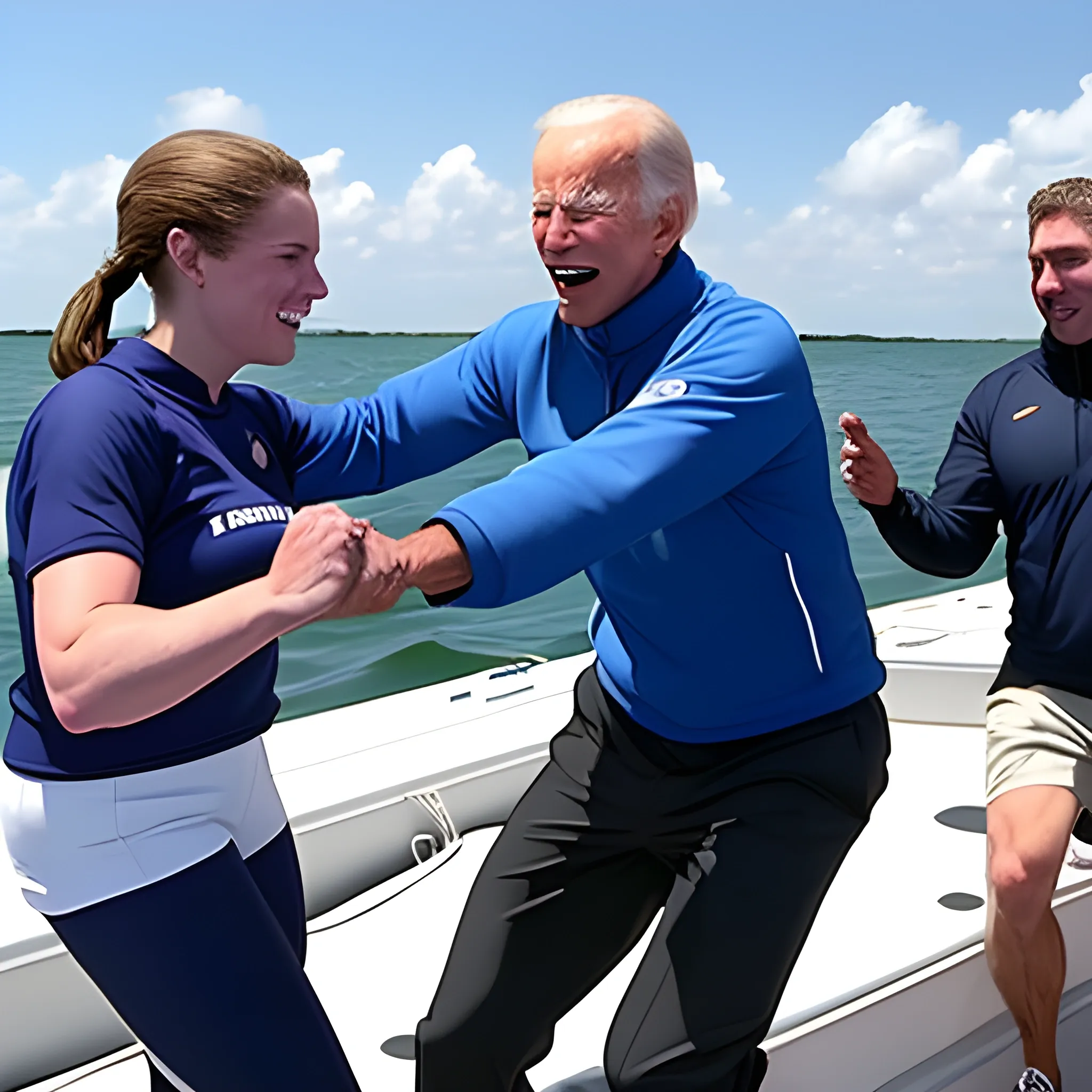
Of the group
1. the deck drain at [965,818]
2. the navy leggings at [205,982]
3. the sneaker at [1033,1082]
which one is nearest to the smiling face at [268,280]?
the navy leggings at [205,982]

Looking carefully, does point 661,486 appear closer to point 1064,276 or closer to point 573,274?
point 573,274

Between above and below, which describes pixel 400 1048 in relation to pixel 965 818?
Answer: above

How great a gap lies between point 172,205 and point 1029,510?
1527 millimetres

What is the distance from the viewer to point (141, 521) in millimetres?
1146

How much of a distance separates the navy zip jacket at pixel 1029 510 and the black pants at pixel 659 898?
0.69 m

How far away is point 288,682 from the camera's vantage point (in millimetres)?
12664

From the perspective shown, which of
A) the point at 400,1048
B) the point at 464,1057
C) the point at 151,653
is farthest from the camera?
the point at 400,1048

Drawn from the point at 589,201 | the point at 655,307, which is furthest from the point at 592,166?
the point at 655,307

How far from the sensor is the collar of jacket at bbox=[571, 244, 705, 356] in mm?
1466

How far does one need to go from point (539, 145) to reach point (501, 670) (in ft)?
6.24

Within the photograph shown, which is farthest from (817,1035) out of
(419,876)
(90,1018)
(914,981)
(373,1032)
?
(90,1018)

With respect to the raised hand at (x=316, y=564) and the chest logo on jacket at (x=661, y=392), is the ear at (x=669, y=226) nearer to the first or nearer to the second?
the chest logo on jacket at (x=661, y=392)

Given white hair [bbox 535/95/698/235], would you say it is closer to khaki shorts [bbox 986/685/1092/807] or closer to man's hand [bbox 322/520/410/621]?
man's hand [bbox 322/520/410/621]

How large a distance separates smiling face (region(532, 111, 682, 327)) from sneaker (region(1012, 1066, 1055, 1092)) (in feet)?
4.73
